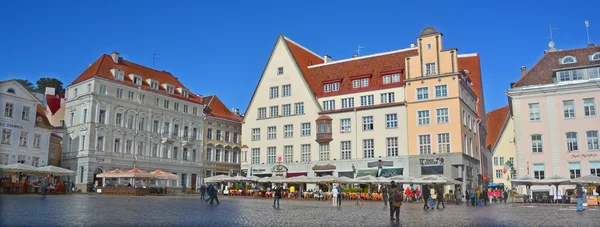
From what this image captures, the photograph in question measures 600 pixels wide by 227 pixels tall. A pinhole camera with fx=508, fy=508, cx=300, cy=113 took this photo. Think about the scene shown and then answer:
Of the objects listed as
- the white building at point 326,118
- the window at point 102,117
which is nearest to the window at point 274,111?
the white building at point 326,118

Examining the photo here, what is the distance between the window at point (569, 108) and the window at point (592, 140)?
2.04 m

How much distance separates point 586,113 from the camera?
44.8m

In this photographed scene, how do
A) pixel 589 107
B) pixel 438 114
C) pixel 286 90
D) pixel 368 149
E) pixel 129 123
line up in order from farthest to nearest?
pixel 129 123
pixel 286 90
pixel 368 149
pixel 438 114
pixel 589 107

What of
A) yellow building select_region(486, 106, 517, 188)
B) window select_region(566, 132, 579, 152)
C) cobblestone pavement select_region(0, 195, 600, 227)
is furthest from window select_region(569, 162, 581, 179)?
yellow building select_region(486, 106, 517, 188)

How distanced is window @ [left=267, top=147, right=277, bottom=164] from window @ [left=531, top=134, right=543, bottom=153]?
27.7 m

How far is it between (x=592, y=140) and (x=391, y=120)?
18.2 m

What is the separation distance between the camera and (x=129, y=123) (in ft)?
201

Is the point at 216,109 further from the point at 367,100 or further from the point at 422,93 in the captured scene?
the point at 422,93

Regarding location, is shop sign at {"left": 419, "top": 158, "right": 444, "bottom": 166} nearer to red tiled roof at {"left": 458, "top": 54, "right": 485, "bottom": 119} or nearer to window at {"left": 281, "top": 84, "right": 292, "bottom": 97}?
red tiled roof at {"left": 458, "top": 54, "right": 485, "bottom": 119}

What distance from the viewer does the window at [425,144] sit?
50219 millimetres

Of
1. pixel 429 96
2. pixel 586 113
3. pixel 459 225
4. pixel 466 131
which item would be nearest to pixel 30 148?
pixel 429 96

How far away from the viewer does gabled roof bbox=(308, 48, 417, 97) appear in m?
55.4

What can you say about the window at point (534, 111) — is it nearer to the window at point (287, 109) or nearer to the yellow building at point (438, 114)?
the yellow building at point (438, 114)

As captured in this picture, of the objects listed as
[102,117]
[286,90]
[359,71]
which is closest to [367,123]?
[359,71]
